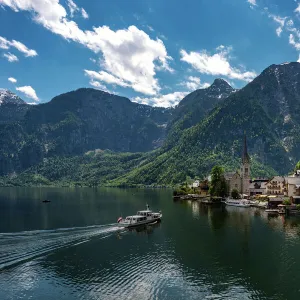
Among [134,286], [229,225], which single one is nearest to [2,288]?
[134,286]

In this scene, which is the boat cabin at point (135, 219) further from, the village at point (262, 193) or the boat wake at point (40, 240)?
the village at point (262, 193)

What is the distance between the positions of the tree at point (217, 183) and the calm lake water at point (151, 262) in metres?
87.6

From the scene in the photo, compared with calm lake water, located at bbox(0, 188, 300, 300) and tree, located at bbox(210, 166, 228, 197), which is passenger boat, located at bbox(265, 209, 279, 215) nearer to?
calm lake water, located at bbox(0, 188, 300, 300)

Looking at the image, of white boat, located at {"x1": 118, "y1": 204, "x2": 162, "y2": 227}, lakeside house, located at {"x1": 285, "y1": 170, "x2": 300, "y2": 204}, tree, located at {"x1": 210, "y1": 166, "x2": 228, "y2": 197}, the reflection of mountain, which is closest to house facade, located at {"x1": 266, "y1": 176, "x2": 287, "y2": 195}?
tree, located at {"x1": 210, "y1": 166, "x2": 228, "y2": 197}

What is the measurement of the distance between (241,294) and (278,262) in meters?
17.7

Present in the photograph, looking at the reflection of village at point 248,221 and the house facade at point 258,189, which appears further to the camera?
the house facade at point 258,189

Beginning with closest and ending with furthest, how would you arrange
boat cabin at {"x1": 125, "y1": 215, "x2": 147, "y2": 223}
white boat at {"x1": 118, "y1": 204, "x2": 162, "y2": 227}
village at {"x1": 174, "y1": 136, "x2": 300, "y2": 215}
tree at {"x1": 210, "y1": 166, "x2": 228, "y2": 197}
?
white boat at {"x1": 118, "y1": 204, "x2": 162, "y2": 227} → boat cabin at {"x1": 125, "y1": 215, "x2": 147, "y2": 223} → village at {"x1": 174, "y1": 136, "x2": 300, "y2": 215} → tree at {"x1": 210, "y1": 166, "x2": 228, "y2": 197}

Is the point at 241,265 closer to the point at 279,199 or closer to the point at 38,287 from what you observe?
the point at 38,287

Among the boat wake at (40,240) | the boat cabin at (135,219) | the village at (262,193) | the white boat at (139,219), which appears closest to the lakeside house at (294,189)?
the village at (262,193)

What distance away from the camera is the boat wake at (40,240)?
2512 inches

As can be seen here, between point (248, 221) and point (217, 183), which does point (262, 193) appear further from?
point (248, 221)

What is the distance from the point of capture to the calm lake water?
160ft

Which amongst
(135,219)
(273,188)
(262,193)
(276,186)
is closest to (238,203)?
(273,188)

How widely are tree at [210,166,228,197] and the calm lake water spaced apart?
87623 mm
